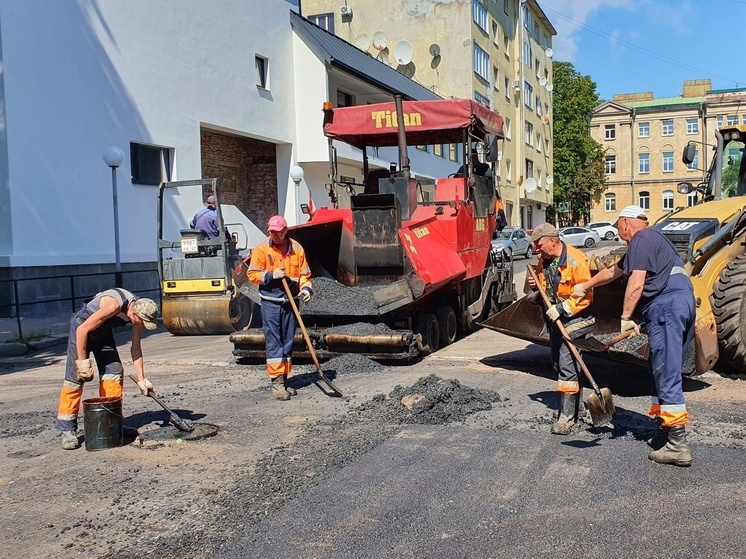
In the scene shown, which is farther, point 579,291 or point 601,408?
point 579,291

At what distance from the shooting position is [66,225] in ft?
45.9

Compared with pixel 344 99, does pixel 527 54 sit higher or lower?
higher

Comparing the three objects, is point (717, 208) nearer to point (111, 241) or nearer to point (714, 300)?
point (714, 300)

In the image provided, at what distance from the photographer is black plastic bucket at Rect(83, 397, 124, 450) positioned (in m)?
5.14

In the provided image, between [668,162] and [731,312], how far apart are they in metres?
67.5

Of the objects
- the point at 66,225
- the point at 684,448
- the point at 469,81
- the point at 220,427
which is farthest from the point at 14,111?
the point at 469,81

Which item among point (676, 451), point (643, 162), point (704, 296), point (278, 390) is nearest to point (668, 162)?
point (643, 162)

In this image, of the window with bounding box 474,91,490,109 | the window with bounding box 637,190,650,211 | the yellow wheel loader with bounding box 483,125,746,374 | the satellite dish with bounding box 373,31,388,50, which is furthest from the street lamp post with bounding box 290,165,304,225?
the window with bounding box 637,190,650,211

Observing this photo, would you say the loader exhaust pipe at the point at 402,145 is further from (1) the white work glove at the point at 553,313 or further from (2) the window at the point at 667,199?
(2) the window at the point at 667,199

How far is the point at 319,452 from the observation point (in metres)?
4.95

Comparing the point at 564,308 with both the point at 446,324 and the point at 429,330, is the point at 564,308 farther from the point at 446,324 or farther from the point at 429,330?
the point at 446,324

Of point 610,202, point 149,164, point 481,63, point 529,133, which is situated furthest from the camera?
point 610,202

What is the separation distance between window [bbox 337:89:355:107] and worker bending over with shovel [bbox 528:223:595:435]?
20263 millimetres

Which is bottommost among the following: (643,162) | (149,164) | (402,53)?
(149,164)
